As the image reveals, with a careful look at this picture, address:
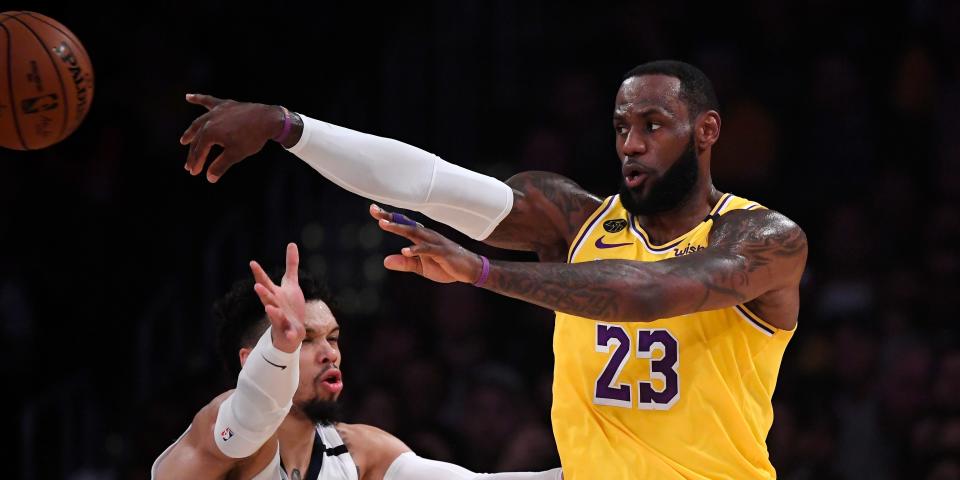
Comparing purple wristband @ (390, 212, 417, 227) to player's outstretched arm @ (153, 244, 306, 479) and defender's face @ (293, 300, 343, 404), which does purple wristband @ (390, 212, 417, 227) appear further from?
defender's face @ (293, 300, 343, 404)

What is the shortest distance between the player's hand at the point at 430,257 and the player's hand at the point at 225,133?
630 millimetres

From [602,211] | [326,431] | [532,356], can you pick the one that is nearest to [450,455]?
[532,356]

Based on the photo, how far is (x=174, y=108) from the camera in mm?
8828

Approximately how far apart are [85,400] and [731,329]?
5240mm

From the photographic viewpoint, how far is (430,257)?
324 centimetres

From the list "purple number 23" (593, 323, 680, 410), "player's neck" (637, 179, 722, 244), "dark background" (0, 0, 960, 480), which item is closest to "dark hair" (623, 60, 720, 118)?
"player's neck" (637, 179, 722, 244)

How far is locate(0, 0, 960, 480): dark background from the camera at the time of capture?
6.95 meters

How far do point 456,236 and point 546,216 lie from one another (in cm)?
356

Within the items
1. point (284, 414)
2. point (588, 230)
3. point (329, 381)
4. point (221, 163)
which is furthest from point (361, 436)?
point (221, 163)

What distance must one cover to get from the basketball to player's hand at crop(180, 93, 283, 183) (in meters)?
1.14

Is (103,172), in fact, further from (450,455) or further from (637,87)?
(637,87)

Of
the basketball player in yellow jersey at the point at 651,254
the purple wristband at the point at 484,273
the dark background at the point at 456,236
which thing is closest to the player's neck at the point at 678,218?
the basketball player in yellow jersey at the point at 651,254

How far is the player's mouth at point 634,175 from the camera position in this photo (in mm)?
4012

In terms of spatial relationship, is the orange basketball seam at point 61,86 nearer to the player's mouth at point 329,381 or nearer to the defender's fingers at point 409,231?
the player's mouth at point 329,381
